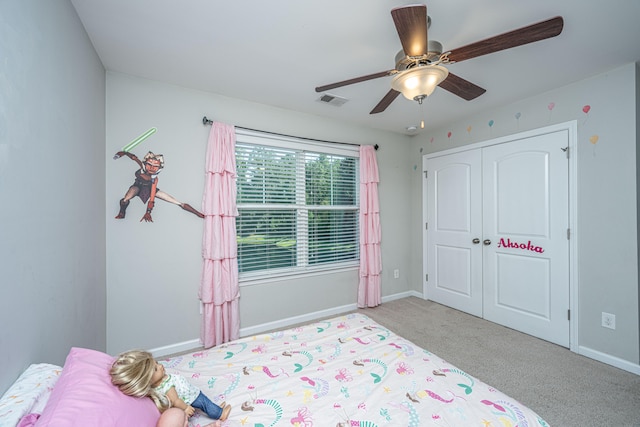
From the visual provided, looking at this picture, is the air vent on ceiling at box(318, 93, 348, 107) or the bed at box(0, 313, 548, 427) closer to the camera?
the bed at box(0, 313, 548, 427)

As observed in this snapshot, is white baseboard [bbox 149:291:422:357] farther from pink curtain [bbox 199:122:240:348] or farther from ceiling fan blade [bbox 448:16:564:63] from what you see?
ceiling fan blade [bbox 448:16:564:63]

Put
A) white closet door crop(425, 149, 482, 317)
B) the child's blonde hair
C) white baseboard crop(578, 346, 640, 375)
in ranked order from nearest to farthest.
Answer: the child's blonde hair
white baseboard crop(578, 346, 640, 375)
white closet door crop(425, 149, 482, 317)

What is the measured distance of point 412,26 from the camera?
1.27 meters

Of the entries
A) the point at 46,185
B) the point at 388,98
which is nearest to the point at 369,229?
the point at 388,98

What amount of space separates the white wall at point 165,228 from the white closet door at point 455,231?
6.97 feet

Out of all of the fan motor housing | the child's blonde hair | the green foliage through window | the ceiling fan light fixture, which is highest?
the fan motor housing

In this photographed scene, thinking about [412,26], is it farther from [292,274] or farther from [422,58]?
[292,274]

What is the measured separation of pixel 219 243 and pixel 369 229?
77.1 inches

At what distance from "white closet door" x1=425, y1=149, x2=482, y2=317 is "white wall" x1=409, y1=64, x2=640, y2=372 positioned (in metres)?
0.94

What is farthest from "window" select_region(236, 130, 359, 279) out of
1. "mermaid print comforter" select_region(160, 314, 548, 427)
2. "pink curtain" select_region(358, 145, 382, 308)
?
"mermaid print comforter" select_region(160, 314, 548, 427)

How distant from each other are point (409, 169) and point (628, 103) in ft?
7.60

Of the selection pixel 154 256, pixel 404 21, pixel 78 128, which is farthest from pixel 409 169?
pixel 78 128

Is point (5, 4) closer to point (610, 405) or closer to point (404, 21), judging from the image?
point (404, 21)

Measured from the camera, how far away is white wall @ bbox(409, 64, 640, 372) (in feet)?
7.25
